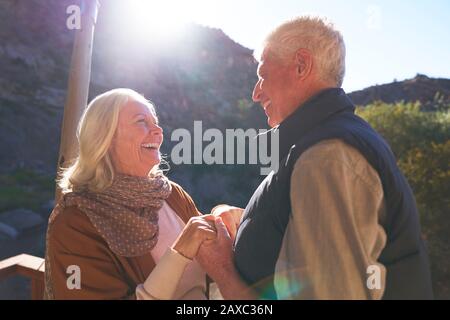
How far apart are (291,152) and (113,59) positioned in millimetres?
31626

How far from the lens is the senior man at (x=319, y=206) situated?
1.03 meters

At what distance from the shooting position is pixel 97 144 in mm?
1935

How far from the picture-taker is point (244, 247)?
1.34 metres

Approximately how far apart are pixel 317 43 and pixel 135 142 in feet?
3.33

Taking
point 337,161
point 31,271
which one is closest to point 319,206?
point 337,161

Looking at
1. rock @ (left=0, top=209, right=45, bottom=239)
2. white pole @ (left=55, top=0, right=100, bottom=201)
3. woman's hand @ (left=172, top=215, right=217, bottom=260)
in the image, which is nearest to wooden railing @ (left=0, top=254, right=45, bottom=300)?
white pole @ (left=55, top=0, right=100, bottom=201)

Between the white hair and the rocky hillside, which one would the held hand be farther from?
the rocky hillside

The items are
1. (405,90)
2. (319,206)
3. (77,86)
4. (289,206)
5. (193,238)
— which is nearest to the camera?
(319,206)

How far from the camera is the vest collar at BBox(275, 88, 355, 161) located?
1.25 m

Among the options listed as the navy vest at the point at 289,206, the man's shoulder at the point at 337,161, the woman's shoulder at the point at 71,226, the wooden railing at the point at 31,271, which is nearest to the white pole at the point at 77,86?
the wooden railing at the point at 31,271

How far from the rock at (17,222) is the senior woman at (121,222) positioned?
451 inches

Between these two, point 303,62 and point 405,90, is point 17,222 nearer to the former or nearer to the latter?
point 303,62

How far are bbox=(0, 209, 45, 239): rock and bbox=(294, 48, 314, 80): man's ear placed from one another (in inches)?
489
